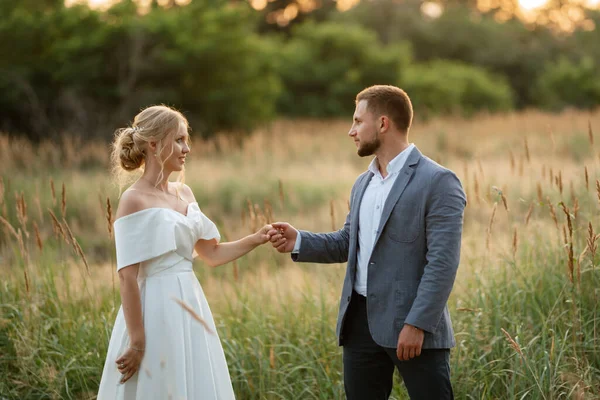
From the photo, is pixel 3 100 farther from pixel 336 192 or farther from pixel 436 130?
pixel 436 130

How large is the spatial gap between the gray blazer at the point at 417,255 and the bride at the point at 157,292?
0.81 metres

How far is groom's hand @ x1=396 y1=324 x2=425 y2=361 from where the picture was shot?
2932mm

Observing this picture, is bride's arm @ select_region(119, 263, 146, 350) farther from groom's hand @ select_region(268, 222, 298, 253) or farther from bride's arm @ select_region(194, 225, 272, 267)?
groom's hand @ select_region(268, 222, 298, 253)

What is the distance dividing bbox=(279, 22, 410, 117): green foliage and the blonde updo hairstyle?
20.8 meters

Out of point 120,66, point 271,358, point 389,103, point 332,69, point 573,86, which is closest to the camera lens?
point 389,103

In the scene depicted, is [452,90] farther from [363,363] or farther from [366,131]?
[363,363]

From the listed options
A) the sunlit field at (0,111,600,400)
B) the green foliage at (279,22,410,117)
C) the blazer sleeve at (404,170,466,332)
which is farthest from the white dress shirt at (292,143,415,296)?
the green foliage at (279,22,410,117)

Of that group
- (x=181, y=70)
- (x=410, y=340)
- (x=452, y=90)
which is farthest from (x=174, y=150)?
(x=452, y=90)

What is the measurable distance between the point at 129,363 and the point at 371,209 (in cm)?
133

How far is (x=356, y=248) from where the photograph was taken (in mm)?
3355

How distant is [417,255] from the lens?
307 centimetres

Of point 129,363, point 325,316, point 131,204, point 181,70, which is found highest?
point 181,70

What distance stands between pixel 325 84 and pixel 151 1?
7987mm

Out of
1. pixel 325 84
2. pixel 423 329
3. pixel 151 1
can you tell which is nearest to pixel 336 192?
pixel 423 329
